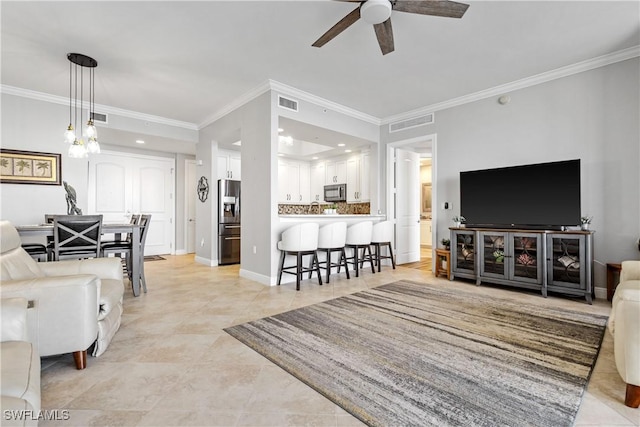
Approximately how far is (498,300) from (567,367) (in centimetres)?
159

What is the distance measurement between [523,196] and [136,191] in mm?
7529

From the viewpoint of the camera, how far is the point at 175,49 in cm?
335

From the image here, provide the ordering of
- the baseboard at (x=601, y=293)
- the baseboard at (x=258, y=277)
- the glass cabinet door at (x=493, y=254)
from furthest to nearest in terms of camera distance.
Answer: the baseboard at (x=258, y=277) < the glass cabinet door at (x=493, y=254) < the baseboard at (x=601, y=293)

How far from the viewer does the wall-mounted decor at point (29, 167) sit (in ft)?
14.1

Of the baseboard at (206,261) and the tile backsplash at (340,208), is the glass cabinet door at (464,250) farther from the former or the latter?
the baseboard at (206,261)

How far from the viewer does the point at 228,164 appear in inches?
263

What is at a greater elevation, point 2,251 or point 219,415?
point 2,251

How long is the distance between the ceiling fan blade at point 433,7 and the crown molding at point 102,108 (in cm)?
485

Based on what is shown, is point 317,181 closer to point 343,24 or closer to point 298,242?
point 298,242

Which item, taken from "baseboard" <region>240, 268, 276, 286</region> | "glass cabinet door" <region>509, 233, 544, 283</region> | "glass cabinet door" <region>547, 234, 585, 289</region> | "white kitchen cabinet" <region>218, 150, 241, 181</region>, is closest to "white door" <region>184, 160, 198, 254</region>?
"white kitchen cabinet" <region>218, 150, 241, 181</region>

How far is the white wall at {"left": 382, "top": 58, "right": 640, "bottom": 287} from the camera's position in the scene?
345 cm

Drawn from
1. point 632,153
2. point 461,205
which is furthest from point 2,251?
point 632,153

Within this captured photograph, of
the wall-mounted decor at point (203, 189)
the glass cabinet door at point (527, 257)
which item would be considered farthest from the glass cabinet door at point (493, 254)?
the wall-mounted decor at point (203, 189)

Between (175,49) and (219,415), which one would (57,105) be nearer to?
(175,49)
